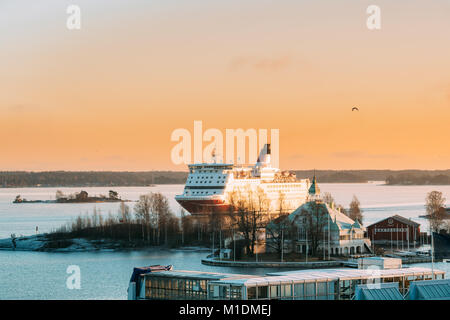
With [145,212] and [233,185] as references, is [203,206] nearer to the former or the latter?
[233,185]

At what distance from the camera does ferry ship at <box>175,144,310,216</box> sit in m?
82.8

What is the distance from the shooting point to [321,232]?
51812 mm

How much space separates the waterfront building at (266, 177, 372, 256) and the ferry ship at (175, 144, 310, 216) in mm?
23143

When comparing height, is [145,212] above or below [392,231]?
above

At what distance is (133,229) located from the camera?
6538cm

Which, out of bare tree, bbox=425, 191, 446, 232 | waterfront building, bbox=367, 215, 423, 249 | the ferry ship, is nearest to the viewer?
waterfront building, bbox=367, 215, 423, 249

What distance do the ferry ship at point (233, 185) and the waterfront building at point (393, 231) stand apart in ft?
57.0

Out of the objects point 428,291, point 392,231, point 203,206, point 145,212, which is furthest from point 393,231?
point 428,291

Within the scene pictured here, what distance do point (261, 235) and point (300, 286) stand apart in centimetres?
3269

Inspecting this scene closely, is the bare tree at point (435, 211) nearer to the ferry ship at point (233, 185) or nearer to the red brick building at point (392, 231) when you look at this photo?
the red brick building at point (392, 231)

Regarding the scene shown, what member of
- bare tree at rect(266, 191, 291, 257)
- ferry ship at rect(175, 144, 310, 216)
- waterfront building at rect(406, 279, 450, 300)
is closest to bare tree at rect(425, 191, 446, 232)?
ferry ship at rect(175, 144, 310, 216)

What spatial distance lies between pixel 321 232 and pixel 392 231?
33.4 ft

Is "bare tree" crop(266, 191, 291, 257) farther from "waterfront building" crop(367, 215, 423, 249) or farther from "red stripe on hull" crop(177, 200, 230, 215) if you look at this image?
"red stripe on hull" crop(177, 200, 230, 215)
